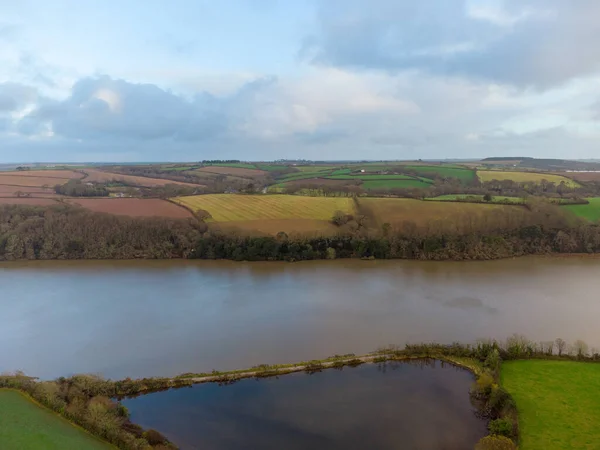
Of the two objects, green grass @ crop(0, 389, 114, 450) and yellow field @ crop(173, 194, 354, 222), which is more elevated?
yellow field @ crop(173, 194, 354, 222)

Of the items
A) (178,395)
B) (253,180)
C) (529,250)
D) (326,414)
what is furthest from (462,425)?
(253,180)

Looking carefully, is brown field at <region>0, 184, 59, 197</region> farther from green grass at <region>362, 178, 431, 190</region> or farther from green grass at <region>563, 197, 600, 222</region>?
green grass at <region>563, 197, 600, 222</region>

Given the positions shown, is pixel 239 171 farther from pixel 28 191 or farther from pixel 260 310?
pixel 260 310

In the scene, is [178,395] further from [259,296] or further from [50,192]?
[50,192]

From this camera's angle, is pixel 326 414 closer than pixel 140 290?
Yes

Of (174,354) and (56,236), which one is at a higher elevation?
(56,236)

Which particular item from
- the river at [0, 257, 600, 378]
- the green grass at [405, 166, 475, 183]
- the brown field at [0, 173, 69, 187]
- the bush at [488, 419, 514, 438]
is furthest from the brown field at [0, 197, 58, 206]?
the green grass at [405, 166, 475, 183]

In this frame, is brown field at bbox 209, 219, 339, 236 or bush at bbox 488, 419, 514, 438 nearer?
bush at bbox 488, 419, 514, 438
